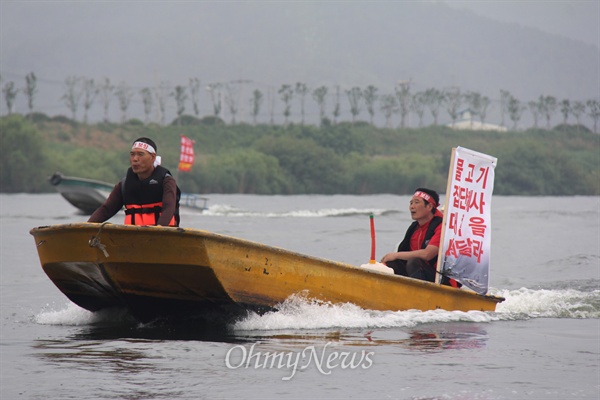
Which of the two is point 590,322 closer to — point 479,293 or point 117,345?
point 479,293

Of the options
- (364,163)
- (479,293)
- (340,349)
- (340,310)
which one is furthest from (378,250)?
(364,163)

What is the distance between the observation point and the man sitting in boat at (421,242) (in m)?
13.2

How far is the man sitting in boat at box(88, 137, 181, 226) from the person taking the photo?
439 inches

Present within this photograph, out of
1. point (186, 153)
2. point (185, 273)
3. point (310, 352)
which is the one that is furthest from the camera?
point (186, 153)

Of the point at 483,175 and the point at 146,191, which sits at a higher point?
the point at 483,175

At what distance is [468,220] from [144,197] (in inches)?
169

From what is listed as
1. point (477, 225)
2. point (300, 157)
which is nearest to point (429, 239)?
point (477, 225)

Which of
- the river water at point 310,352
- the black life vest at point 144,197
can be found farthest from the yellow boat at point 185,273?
the black life vest at point 144,197

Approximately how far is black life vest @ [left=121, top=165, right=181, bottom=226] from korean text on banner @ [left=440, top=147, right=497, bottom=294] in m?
3.57

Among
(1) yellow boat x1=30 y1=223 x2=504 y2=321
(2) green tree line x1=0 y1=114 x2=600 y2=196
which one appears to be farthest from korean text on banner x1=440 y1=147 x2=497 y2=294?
(2) green tree line x1=0 y1=114 x2=600 y2=196

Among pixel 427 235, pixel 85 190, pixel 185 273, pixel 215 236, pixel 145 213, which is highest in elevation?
pixel 145 213

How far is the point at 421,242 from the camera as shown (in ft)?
44.7

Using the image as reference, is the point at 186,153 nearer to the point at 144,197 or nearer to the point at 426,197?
the point at 426,197

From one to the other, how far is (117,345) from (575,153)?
105 m
